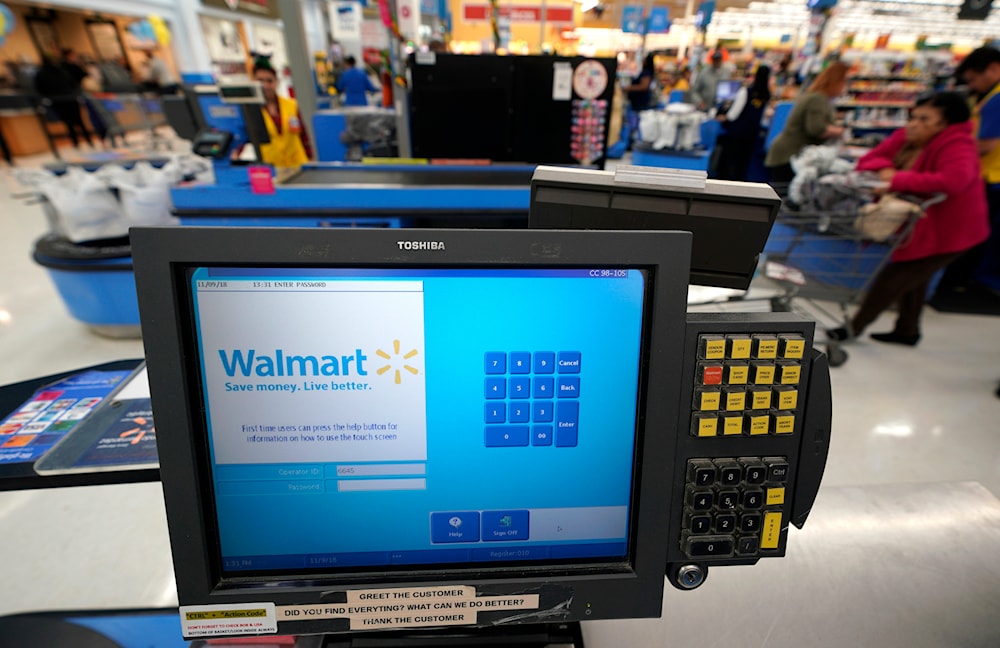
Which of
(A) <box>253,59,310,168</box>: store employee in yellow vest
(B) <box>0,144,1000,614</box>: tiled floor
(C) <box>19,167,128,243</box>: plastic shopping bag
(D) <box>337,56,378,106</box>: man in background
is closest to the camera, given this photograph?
(B) <box>0,144,1000,614</box>: tiled floor

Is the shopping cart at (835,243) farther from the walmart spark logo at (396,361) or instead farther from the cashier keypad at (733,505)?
the walmart spark logo at (396,361)

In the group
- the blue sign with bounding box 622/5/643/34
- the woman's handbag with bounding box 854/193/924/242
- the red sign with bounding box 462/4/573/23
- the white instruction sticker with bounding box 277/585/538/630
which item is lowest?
the woman's handbag with bounding box 854/193/924/242

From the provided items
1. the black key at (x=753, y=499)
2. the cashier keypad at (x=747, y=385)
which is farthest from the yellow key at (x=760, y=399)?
the black key at (x=753, y=499)

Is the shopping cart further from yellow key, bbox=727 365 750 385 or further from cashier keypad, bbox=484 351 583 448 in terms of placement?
cashier keypad, bbox=484 351 583 448

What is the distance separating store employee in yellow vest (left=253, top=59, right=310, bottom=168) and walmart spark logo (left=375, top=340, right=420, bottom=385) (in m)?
3.55

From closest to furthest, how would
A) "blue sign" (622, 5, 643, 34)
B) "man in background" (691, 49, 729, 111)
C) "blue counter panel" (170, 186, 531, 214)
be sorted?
1. "blue counter panel" (170, 186, 531, 214)
2. "man in background" (691, 49, 729, 111)
3. "blue sign" (622, 5, 643, 34)

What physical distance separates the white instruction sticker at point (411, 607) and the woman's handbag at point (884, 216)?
9.84 ft

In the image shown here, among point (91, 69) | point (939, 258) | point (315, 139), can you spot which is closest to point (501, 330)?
point (939, 258)

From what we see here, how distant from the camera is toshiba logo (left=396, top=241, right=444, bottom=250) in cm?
54

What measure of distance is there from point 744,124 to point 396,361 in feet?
22.7

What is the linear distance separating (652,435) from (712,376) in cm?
10

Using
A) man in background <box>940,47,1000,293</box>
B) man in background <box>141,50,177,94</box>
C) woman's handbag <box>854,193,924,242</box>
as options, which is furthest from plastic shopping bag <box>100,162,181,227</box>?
man in background <box>141,50,177,94</box>

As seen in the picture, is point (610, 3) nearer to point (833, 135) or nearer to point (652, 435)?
point (833, 135)

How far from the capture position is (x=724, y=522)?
66 cm
